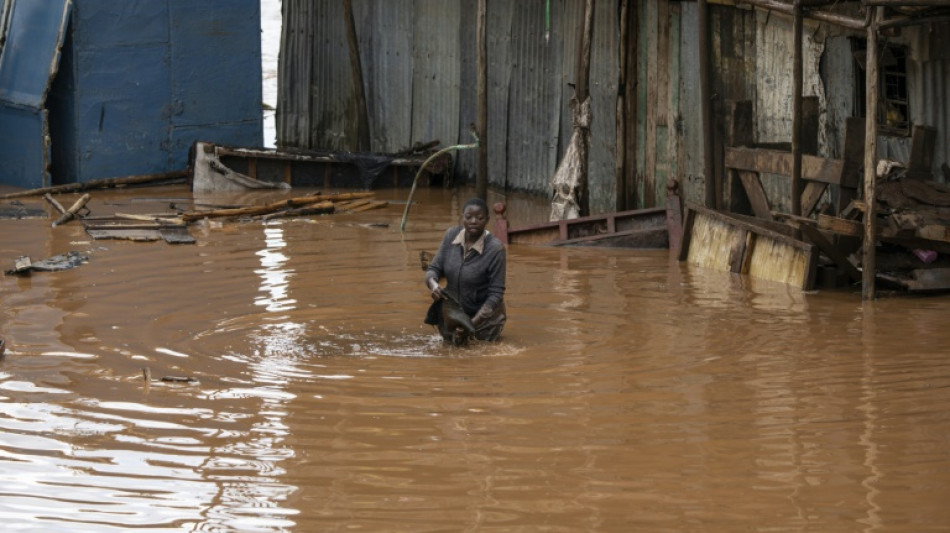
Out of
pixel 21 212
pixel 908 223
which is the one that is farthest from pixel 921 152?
pixel 21 212

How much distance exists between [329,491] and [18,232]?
10.4 m

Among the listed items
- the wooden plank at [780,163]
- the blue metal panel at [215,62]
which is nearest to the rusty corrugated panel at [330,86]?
the blue metal panel at [215,62]

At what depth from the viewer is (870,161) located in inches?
441

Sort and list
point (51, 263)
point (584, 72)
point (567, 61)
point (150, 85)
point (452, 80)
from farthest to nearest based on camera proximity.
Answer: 1. point (150, 85)
2. point (452, 80)
3. point (567, 61)
4. point (584, 72)
5. point (51, 263)

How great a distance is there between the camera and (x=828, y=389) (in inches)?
334

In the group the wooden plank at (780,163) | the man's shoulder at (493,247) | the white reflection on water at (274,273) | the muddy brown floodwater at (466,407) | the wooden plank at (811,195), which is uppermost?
the wooden plank at (780,163)

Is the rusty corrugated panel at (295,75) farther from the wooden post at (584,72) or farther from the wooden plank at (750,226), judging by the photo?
the wooden plank at (750,226)

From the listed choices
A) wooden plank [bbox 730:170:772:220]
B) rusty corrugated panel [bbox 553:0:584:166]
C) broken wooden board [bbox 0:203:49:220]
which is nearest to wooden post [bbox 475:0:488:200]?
rusty corrugated panel [bbox 553:0:584:166]

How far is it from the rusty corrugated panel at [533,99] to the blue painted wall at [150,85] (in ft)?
16.8

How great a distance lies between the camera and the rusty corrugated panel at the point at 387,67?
21.4 m

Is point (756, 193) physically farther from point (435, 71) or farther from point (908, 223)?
point (435, 71)

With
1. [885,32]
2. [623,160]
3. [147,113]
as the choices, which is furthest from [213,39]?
[885,32]

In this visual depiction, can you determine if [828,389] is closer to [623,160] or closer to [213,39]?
[623,160]

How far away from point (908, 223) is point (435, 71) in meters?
10.9
